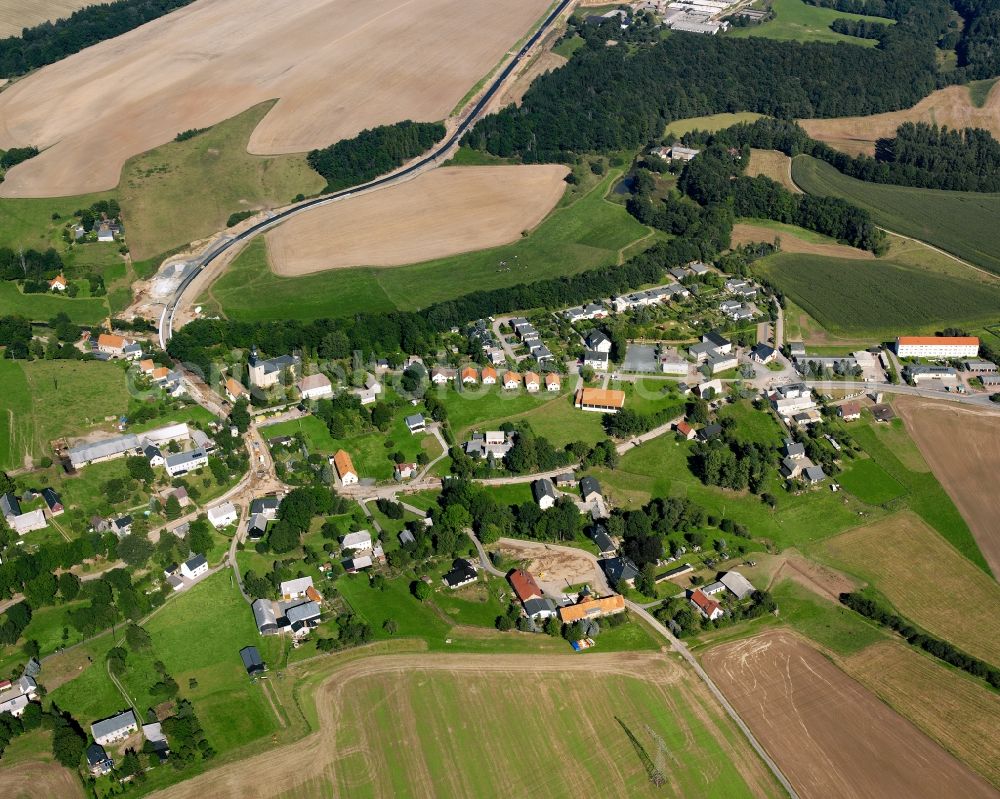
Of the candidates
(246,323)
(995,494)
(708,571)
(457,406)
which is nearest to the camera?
(708,571)

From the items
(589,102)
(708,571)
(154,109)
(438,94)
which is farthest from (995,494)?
(154,109)

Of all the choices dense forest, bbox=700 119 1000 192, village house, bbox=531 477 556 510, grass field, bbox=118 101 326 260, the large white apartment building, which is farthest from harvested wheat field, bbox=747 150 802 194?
village house, bbox=531 477 556 510

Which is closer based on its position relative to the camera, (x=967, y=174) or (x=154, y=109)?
(x=967, y=174)

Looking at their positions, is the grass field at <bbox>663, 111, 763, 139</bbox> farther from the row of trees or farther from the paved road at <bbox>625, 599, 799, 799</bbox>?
the paved road at <bbox>625, 599, 799, 799</bbox>

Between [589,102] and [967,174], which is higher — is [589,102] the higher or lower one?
the higher one

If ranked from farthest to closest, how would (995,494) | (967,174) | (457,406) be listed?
(967,174) → (457,406) → (995,494)

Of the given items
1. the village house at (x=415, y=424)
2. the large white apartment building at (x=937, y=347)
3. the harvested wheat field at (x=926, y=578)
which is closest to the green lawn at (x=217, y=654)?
the village house at (x=415, y=424)

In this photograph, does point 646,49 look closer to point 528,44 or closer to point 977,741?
point 528,44

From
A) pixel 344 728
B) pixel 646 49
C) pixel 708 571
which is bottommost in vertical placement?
pixel 708 571
